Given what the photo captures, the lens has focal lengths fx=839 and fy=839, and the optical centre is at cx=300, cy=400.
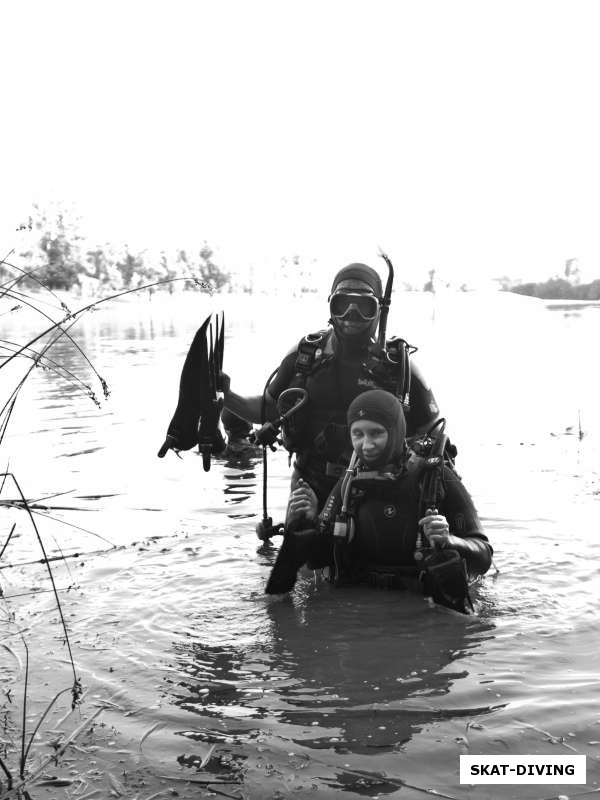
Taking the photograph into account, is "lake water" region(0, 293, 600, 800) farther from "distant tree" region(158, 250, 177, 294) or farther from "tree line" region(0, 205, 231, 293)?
"distant tree" region(158, 250, 177, 294)

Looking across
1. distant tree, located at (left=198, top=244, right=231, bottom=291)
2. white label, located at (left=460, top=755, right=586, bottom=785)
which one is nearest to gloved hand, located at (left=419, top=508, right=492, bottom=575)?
white label, located at (left=460, top=755, right=586, bottom=785)

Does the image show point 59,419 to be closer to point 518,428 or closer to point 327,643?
point 518,428

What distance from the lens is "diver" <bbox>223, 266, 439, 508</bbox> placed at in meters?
5.50

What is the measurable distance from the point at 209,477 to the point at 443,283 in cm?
8406


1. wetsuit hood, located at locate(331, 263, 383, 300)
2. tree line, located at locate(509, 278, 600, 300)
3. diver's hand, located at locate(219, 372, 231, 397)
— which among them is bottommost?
tree line, located at locate(509, 278, 600, 300)

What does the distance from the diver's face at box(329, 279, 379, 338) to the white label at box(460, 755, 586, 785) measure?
3.00 metres

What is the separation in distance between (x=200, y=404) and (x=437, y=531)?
1755 mm

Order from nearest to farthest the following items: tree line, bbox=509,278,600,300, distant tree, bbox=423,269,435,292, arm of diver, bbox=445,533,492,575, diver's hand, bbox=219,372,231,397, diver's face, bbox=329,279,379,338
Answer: arm of diver, bbox=445,533,492,575 < diver's hand, bbox=219,372,231,397 < diver's face, bbox=329,279,379,338 < tree line, bbox=509,278,600,300 < distant tree, bbox=423,269,435,292

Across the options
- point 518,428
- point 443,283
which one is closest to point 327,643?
point 518,428

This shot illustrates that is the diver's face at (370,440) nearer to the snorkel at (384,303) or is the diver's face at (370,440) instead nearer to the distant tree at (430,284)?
the snorkel at (384,303)

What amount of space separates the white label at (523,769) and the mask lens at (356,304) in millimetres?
3049

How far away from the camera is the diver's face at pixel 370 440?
15.7 feet

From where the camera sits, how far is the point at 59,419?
12.1 meters

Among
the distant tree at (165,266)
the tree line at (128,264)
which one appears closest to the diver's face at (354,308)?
the tree line at (128,264)
